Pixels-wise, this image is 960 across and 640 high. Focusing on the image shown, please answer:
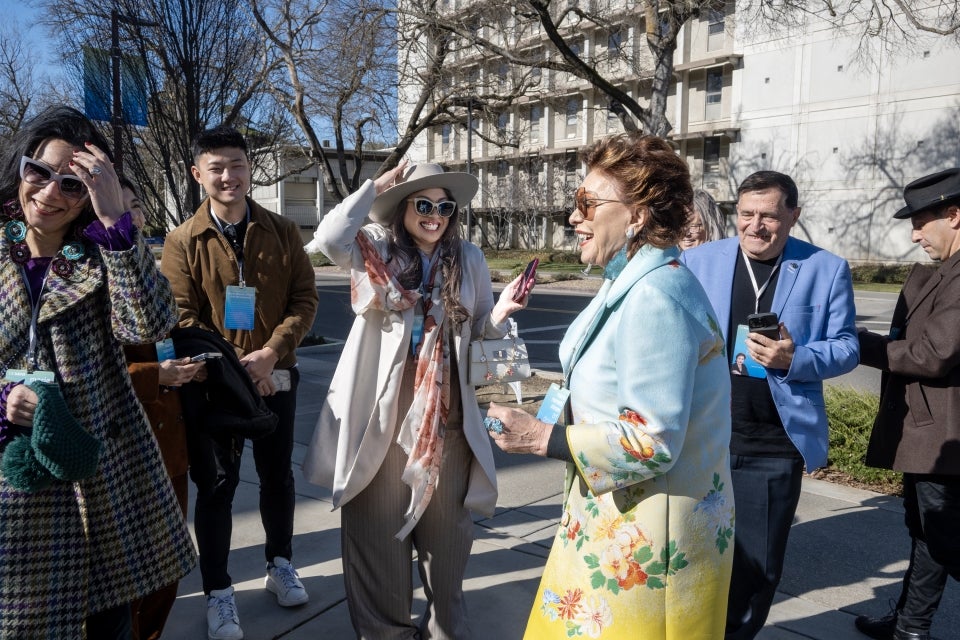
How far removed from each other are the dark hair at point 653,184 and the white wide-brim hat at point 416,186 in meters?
1.08

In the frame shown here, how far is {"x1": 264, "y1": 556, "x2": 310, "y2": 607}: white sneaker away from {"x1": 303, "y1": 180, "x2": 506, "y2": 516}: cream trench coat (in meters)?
0.76

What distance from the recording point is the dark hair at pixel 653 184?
192cm

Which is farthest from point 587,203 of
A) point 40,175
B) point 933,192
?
point 933,192

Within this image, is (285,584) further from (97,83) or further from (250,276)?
(97,83)

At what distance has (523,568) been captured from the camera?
3.80 m

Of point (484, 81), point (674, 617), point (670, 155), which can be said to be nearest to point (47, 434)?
point (674, 617)

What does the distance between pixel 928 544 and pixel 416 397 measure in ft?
6.98

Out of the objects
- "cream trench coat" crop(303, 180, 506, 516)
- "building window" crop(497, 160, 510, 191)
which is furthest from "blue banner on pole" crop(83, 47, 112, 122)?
"building window" crop(497, 160, 510, 191)

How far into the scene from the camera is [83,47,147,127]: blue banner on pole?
7.79 m

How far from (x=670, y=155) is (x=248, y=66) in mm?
7727

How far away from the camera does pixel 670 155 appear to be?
198cm

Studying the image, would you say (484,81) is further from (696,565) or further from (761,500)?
(696,565)

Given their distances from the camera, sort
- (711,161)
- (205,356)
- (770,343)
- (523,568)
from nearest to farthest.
→ (770,343)
(205,356)
(523,568)
(711,161)

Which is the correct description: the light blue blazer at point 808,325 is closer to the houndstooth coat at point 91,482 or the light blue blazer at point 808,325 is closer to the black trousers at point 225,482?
the black trousers at point 225,482
